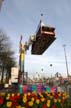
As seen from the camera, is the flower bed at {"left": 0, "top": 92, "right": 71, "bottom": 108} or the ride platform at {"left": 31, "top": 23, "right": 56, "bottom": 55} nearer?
the flower bed at {"left": 0, "top": 92, "right": 71, "bottom": 108}

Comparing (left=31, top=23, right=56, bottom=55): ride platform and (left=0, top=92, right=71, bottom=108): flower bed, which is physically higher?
(left=31, top=23, right=56, bottom=55): ride platform

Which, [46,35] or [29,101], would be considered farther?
[46,35]

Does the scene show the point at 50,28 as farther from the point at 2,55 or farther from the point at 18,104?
the point at 2,55

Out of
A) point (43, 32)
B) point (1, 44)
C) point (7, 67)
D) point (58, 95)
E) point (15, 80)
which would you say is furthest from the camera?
point (7, 67)

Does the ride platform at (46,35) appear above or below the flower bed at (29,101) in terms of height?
above

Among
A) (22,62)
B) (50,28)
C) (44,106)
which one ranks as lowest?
(44,106)

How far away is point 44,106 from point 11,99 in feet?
2.61

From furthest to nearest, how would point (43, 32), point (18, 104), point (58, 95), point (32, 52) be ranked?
1. point (32, 52)
2. point (43, 32)
3. point (58, 95)
4. point (18, 104)

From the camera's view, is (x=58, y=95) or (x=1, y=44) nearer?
(x=58, y=95)

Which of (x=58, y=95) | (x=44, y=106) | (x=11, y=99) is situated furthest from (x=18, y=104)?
(x=58, y=95)

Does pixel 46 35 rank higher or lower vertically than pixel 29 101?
higher

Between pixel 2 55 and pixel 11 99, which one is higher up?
pixel 2 55

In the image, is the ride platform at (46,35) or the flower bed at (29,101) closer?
the flower bed at (29,101)

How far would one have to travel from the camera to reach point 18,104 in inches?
253
